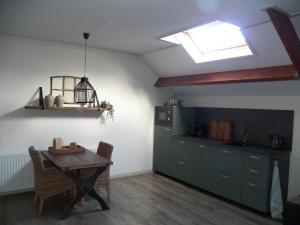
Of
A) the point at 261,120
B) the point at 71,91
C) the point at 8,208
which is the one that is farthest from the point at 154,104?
the point at 8,208

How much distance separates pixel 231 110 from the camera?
4.70 metres

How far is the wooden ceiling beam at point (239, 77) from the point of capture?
331 cm

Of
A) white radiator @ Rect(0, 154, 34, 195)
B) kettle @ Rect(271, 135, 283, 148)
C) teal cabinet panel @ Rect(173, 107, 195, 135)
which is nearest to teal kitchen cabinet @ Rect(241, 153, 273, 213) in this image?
kettle @ Rect(271, 135, 283, 148)

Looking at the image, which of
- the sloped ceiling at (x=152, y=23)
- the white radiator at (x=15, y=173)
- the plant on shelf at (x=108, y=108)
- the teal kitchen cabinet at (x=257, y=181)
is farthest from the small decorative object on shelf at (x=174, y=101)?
the white radiator at (x=15, y=173)

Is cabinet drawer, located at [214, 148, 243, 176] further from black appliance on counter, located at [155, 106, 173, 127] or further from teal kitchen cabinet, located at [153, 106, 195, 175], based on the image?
black appliance on counter, located at [155, 106, 173, 127]

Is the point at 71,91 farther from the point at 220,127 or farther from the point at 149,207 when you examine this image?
the point at 220,127

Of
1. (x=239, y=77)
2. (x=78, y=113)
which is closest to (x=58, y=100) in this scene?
(x=78, y=113)

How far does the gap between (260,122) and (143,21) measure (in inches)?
102

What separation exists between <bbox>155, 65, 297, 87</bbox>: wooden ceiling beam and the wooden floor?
6.32ft

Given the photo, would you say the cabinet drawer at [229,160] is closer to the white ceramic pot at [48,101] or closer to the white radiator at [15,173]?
the white ceramic pot at [48,101]

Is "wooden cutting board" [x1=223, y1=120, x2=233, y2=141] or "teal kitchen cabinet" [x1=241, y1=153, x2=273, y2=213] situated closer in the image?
"teal kitchen cabinet" [x1=241, y1=153, x2=273, y2=213]

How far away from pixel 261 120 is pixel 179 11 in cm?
247

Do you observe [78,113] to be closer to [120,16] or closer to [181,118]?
[181,118]

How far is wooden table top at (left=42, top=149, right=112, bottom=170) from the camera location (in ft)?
10.2
